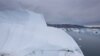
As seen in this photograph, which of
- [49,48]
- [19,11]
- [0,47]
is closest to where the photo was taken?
[0,47]

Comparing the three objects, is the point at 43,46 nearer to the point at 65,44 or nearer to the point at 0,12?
the point at 65,44

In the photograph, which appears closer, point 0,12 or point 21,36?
point 21,36

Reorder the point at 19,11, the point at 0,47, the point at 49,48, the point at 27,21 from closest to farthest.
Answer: the point at 0,47 → the point at 49,48 → the point at 27,21 → the point at 19,11

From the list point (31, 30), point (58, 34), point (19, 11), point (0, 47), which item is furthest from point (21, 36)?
point (58, 34)

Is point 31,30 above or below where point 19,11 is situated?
below

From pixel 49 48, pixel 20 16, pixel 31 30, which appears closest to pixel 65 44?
pixel 49 48

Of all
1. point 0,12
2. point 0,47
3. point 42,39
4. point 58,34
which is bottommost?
point 0,47

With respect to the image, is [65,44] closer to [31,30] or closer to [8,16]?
[31,30]
